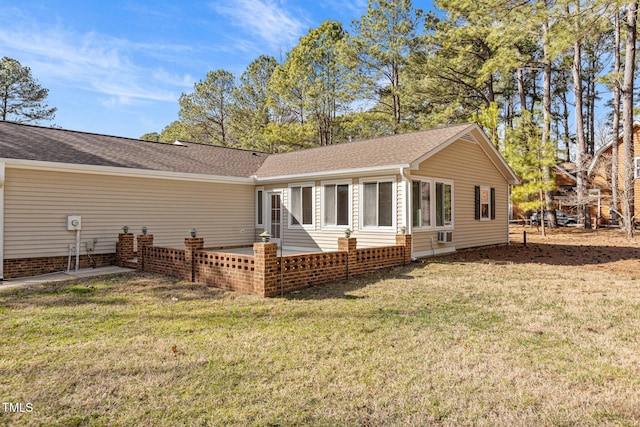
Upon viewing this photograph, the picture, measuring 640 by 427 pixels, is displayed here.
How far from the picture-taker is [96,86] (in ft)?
73.6

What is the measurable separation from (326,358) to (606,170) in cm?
2655

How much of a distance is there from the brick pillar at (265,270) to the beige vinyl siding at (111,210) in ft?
20.0

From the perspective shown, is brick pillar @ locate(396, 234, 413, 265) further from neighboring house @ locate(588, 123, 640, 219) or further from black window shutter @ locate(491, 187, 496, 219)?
neighboring house @ locate(588, 123, 640, 219)

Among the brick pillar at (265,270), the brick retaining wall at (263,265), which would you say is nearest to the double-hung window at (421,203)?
the brick retaining wall at (263,265)

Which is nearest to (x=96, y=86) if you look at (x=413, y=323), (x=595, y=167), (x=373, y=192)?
(x=373, y=192)

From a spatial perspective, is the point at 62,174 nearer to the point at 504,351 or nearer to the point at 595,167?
the point at 504,351

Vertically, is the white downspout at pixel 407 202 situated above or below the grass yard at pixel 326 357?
above

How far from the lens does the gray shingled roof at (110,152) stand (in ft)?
32.4

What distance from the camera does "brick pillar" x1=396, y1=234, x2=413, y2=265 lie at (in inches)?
395

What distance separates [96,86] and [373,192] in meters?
19.6

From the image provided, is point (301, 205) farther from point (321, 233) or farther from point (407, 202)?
point (407, 202)

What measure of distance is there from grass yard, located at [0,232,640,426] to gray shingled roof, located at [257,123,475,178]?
16.9 ft

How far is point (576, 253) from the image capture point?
1245 cm

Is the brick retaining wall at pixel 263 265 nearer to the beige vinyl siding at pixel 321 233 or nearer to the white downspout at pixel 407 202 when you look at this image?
the white downspout at pixel 407 202
